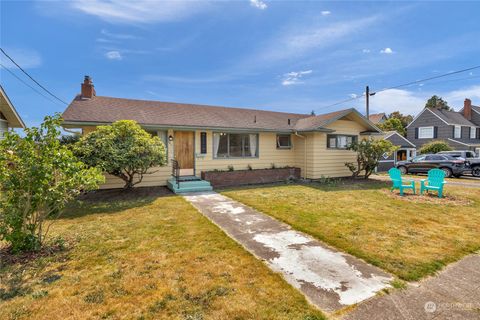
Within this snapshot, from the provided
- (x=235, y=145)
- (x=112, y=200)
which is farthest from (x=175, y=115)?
(x=112, y=200)

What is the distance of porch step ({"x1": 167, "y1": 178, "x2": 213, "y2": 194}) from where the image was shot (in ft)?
30.3

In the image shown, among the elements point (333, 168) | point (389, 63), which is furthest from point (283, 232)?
point (389, 63)

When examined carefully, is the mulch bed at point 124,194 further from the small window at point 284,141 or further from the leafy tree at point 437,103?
the leafy tree at point 437,103

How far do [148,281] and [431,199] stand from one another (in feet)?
31.0

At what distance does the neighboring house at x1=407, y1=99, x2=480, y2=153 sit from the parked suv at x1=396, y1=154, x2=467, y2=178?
585 inches

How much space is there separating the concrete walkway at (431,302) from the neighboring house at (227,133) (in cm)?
929

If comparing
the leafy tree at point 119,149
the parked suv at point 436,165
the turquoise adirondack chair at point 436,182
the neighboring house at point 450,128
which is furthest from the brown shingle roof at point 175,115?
the neighboring house at point 450,128

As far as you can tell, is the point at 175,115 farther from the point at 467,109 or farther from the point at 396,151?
the point at 467,109

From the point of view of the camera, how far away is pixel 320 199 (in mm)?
7855

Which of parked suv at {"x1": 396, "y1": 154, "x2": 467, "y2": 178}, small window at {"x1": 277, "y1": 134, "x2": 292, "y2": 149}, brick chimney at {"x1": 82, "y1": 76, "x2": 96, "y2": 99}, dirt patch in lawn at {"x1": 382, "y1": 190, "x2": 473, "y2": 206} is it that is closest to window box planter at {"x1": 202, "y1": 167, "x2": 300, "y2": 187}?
small window at {"x1": 277, "y1": 134, "x2": 292, "y2": 149}

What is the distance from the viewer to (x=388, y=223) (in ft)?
17.2

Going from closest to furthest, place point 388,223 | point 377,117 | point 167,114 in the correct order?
1. point 388,223
2. point 167,114
3. point 377,117

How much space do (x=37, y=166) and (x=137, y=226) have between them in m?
2.28

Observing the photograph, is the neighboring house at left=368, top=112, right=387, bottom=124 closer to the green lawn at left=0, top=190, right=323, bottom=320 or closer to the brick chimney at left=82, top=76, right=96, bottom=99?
the brick chimney at left=82, top=76, right=96, bottom=99
